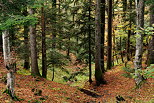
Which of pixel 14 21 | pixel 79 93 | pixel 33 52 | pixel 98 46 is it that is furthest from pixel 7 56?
pixel 98 46

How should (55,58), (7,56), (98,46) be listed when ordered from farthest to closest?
(55,58) → (98,46) → (7,56)

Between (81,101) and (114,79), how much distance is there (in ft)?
19.2

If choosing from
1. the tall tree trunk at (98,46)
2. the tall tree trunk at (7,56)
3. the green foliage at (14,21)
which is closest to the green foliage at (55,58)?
the tall tree trunk at (98,46)

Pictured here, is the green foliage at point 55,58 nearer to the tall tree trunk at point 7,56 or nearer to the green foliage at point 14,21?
the tall tree trunk at point 7,56

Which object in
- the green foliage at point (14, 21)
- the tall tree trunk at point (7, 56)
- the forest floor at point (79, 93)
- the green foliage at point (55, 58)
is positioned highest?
the green foliage at point (14, 21)

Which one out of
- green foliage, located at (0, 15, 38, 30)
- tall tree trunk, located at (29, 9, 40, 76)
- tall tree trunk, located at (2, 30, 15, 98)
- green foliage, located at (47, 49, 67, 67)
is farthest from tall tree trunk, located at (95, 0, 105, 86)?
green foliage, located at (0, 15, 38, 30)

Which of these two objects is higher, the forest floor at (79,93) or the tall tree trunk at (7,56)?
the tall tree trunk at (7,56)

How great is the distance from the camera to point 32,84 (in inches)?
432

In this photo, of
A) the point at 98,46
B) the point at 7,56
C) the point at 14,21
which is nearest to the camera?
the point at 14,21

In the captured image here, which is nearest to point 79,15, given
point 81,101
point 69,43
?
point 69,43

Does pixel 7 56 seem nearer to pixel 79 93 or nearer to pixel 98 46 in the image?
pixel 79 93

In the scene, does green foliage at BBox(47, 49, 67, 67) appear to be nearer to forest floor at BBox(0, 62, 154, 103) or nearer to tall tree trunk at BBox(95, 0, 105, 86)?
forest floor at BBox(0, 62, 154, 103)

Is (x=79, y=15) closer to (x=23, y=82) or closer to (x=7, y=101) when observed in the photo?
(x=23, y=82)

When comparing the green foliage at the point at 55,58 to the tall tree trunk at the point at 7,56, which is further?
the green foliage at the point at 55,58
